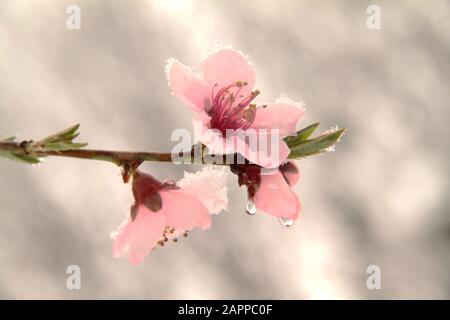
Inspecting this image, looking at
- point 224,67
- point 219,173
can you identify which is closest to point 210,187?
point 219,173

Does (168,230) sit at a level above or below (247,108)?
below

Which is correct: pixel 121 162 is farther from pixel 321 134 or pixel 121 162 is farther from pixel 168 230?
pixel 321 134

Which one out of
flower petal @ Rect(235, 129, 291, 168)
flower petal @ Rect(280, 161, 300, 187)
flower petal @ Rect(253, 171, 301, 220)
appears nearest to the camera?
flower petal @ Rect(235, 129, 291, 168)

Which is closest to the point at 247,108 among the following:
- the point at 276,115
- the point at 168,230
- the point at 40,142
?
the point at 276,115

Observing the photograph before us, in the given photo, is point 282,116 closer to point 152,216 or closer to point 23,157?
point 152,216

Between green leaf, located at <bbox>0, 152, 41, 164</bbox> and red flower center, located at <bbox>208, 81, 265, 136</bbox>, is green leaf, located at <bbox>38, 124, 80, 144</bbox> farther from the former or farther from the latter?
red flower center, located at <bbox>208, 81, 265, 136</bbox>

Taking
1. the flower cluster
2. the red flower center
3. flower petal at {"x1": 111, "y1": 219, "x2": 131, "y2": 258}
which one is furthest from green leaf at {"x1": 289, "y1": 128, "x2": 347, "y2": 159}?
flower petal at {"x1": 111, "y1": 219, "x2": 131, "y2": 258}
